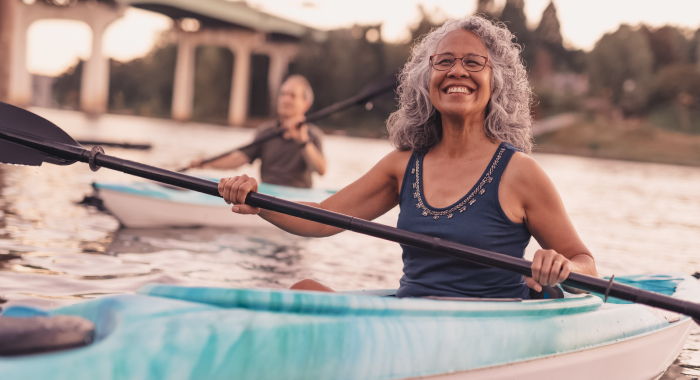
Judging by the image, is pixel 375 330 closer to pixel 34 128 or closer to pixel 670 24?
pixel 34 128

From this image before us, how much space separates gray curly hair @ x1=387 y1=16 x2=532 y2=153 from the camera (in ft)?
7.83

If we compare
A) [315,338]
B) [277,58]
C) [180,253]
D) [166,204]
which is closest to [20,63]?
[277,58]

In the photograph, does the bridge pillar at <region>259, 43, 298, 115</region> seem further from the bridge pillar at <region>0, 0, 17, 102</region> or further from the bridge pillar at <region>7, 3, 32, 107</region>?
the bridge pillar at <region>0, 0, 17, 102</region>

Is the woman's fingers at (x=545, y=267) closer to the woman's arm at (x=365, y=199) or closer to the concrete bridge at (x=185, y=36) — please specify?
the woman's arm at (x=365, y=199)

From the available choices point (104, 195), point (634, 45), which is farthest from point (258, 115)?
point (104, 195)

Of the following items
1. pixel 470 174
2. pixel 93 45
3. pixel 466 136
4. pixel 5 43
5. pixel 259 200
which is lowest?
pixel 259 200

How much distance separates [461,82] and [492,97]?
15 cm

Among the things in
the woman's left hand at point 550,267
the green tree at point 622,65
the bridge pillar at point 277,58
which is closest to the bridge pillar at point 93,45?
the bridge pillar at point 277,58

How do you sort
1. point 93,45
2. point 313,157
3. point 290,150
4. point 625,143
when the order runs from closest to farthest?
point 313,157, point 290,150, point 93,45, point 625,143

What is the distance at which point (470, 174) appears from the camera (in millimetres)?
2330

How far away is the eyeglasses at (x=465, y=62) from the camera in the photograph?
91.7 inches

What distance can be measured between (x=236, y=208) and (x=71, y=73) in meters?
72.3

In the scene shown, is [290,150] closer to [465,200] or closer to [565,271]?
[465,200]

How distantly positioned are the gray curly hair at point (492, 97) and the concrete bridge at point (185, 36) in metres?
29.3
